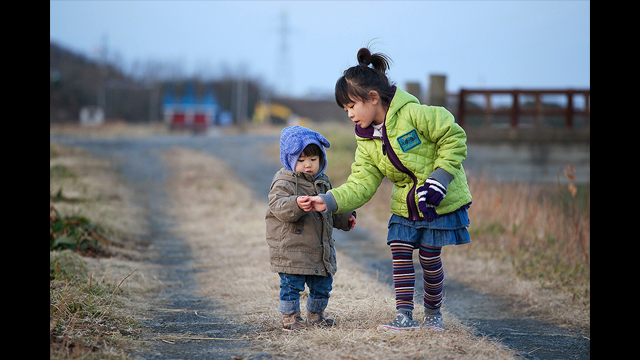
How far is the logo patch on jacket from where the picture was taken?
3.27 metres

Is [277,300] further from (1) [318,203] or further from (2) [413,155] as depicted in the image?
(2) [413,155]

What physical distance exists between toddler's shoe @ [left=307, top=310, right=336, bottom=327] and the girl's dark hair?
4.13 ft

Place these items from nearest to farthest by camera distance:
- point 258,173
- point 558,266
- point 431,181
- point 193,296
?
point 431,181
point 193,296
point 558,266
point 258,173

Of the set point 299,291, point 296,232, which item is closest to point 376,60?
point 296,232

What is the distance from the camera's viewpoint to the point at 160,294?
4.71m

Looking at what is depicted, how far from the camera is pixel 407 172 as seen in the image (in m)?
3.30

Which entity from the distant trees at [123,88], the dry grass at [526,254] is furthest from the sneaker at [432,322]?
the distant trees at [123,88]

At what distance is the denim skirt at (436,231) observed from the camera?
3.27 meters

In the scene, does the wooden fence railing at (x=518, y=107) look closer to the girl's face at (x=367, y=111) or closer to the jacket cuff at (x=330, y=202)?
the girl's face at (x=367, y=111)
